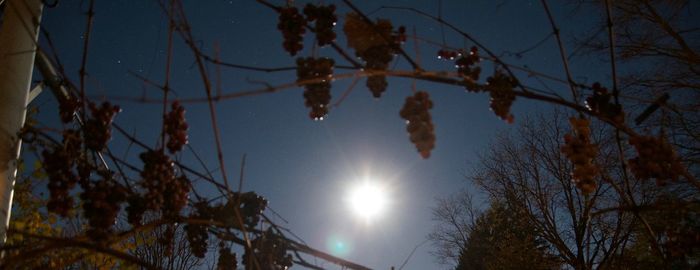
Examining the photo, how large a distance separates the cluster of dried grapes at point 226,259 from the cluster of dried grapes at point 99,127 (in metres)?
0.59

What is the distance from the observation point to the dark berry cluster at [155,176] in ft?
4.86

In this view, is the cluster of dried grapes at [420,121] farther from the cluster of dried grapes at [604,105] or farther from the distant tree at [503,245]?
the distant tree at [503,245]

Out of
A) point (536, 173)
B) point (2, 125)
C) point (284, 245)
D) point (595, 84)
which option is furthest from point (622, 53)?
point (536, 173)

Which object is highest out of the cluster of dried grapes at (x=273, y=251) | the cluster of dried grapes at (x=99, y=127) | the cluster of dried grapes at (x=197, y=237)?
the cluster of dried grapes at (x=99, y=127)

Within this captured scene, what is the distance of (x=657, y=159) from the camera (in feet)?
4.32

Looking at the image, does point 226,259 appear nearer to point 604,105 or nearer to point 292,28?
point 292,28

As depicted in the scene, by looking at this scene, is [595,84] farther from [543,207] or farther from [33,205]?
[543,207]

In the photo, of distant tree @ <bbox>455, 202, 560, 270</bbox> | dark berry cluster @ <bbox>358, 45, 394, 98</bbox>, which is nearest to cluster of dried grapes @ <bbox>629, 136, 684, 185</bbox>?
dark berry cluster @ <bbox>358, 45, 394, 98</bbox>

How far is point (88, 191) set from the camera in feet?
4.78

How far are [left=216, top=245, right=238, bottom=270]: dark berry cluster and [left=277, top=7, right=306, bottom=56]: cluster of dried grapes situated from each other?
0.79m

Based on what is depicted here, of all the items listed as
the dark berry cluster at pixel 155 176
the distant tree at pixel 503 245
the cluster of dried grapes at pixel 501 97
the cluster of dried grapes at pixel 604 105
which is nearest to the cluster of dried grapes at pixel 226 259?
the dark berry cluster at pixel 155 176

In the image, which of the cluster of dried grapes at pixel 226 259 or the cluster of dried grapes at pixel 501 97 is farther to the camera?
the cluster of dried grapes at pixel 226 259

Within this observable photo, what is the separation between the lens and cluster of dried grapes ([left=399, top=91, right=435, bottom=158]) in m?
1.29

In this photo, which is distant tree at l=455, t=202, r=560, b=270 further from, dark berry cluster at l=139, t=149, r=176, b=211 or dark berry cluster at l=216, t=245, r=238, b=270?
dark berry cluster at l=139, t=149, r=176, b=211
